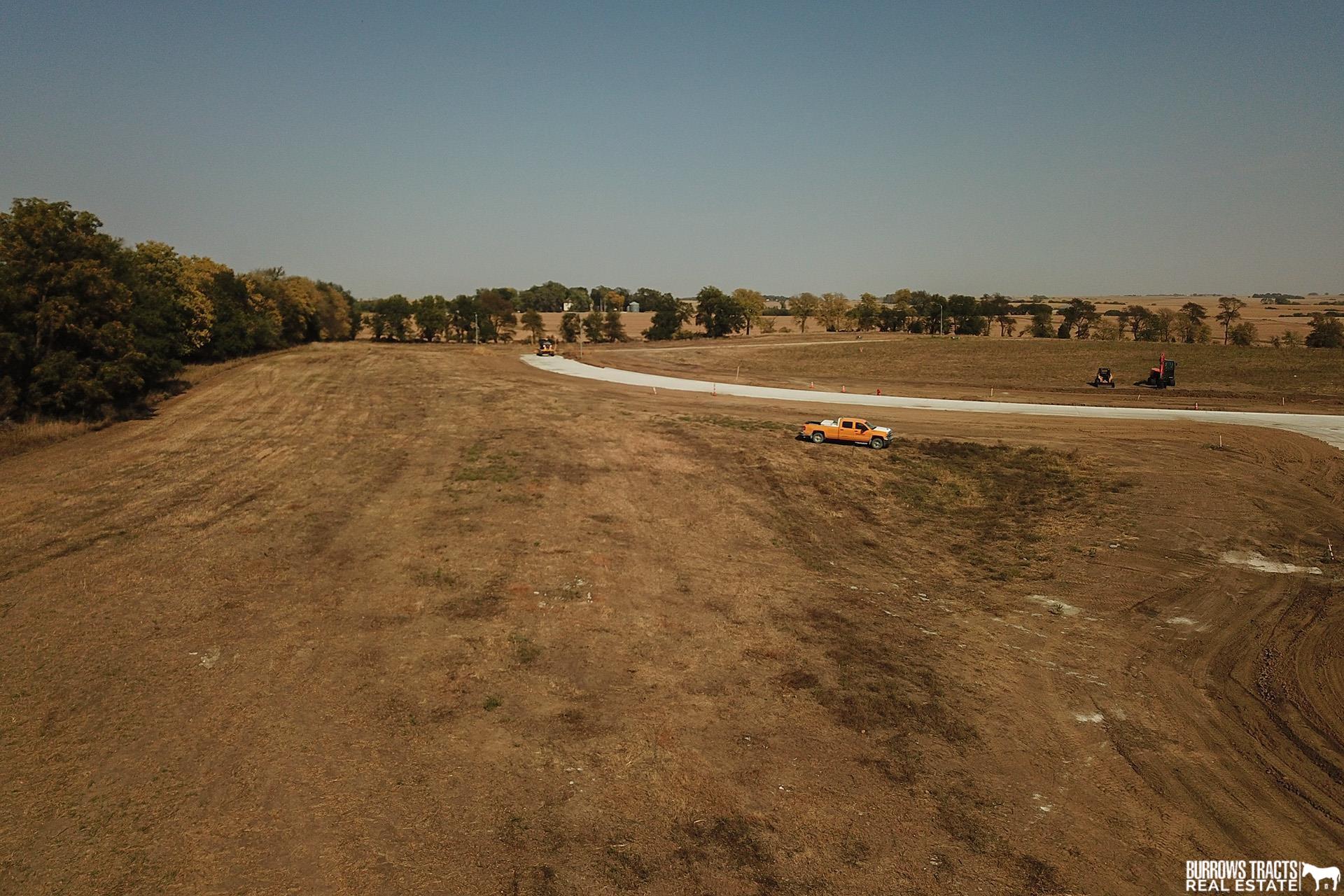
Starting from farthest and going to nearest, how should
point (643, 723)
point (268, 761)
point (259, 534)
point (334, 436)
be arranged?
point (334, 436) < point (259, 534) < point (643, 723) < point (268, 761)

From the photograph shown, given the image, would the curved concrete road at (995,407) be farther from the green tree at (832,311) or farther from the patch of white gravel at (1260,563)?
the green tree at (832,311)

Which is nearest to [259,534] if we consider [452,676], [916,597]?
[452,676]

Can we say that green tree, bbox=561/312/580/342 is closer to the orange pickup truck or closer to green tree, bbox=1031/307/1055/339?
Answer: green tree, bbox=1031/307/1055/339

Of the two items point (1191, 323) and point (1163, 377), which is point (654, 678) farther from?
point (1191, 323)

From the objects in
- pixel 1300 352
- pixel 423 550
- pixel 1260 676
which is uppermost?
pixel 1300 352

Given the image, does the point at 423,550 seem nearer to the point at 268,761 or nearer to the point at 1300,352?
the point at 268,761
